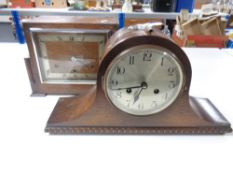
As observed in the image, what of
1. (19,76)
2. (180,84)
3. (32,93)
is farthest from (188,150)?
(19,76)

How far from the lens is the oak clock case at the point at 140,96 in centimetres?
42

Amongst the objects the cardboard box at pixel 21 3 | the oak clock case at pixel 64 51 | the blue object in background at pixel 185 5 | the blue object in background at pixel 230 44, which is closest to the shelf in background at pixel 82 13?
the blue object in background at pixel 185 5

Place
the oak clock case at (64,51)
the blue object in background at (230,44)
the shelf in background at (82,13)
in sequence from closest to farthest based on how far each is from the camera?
the oak clock case at (64,51) < the blue object in background at (230,44) < the shelf in background at (82,13)

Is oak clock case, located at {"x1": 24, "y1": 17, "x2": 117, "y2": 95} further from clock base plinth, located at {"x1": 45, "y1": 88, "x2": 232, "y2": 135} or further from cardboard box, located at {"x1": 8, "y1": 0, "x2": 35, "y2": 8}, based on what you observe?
cardboard box, located at {"x1": 8, "y1": 0, "x2": 35, "y2": 8}

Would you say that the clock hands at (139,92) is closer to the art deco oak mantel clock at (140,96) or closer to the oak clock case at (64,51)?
the art deco oak mantel clock at (140,96)

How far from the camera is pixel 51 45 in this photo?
578 millimetres

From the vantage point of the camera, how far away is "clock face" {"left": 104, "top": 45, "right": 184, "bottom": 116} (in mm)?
422

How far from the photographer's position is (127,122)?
474 millimetres

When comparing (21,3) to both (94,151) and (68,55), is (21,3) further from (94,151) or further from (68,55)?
(94,151)

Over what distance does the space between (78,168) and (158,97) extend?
0.24 meters

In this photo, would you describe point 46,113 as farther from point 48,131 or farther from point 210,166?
point 210,166

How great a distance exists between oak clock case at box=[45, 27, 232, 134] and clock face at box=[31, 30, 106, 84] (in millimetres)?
131

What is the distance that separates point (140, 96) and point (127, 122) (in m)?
0.08

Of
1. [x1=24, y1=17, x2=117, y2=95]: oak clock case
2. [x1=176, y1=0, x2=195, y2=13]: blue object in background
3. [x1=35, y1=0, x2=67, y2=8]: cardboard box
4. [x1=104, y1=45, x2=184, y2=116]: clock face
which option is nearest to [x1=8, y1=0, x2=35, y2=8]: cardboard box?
[x1=35, y1=0, x2=67, y2=8]: cardboard box
